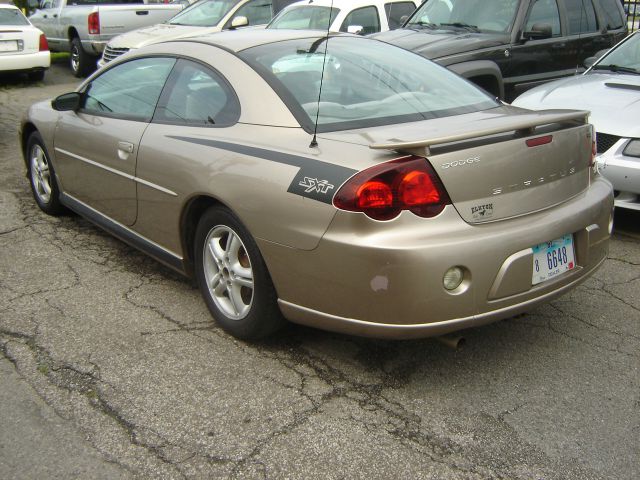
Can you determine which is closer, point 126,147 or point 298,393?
point 298,393

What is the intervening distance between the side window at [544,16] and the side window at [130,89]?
479cm

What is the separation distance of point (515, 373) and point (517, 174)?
941 millimetres

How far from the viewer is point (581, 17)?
343 inches

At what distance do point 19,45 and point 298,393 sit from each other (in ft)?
36.0

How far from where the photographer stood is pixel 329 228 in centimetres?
308

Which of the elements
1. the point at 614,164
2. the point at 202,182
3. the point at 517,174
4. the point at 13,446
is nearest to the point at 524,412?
the point at 517,174

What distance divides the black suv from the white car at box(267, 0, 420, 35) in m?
1.25

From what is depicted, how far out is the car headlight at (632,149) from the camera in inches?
204

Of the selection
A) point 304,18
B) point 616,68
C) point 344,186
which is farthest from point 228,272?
point 304,18

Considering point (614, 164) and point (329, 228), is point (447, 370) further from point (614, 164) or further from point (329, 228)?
point (614, 164)

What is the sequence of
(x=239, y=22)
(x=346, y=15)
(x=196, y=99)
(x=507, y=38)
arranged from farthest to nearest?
1. (x=239, y=22)
2. (x=346, y=15)
3. (x=507, y=38)
4. (x=196, y=99)

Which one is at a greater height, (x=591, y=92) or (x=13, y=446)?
(x=591, y=92)

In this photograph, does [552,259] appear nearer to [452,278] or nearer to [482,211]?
[482,211]

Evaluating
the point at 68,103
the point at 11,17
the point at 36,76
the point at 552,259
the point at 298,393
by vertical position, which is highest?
the point at 11,17
